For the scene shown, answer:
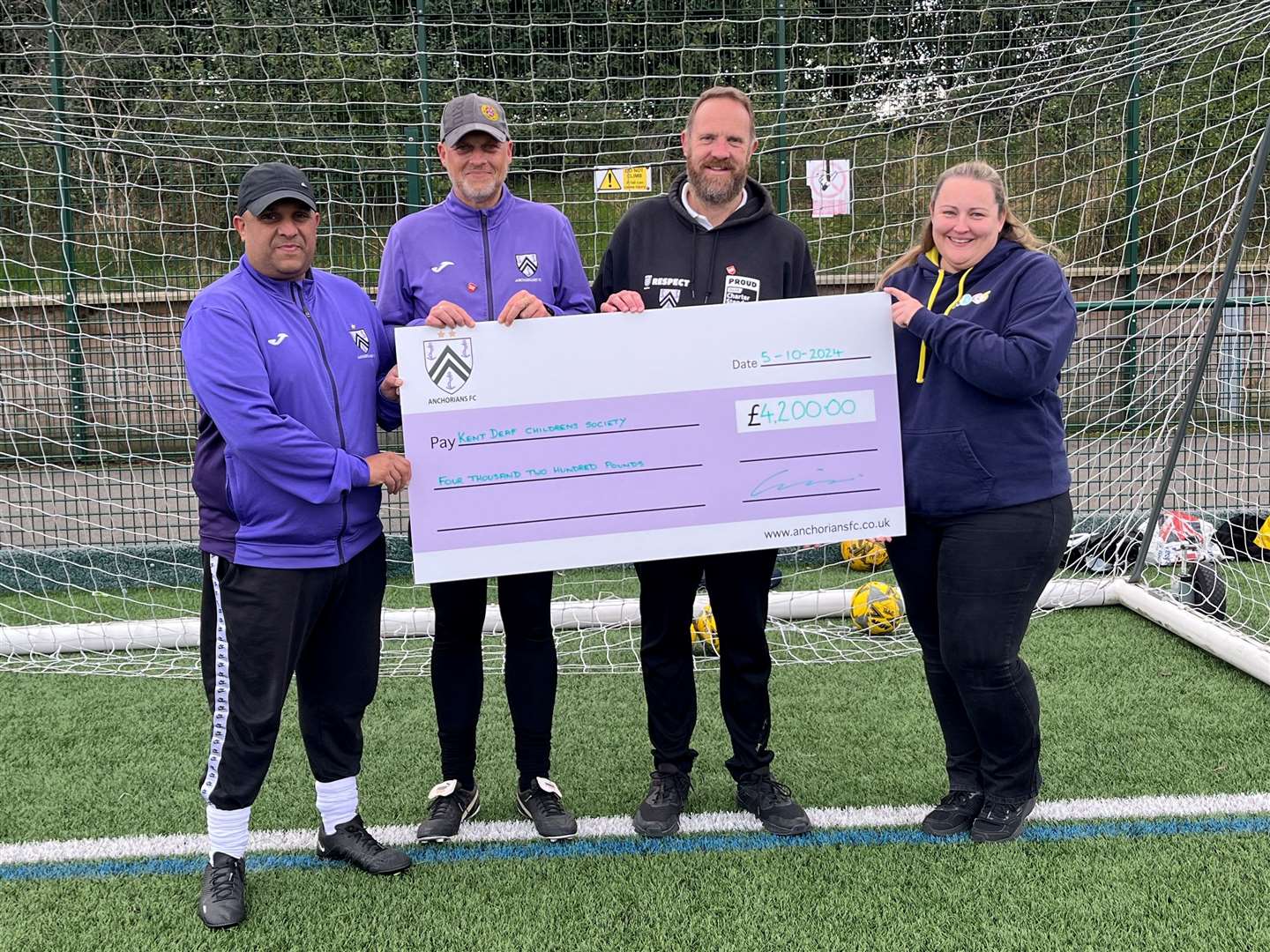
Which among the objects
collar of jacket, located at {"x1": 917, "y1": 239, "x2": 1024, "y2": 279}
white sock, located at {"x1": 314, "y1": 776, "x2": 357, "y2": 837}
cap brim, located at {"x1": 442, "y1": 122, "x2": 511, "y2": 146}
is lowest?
white sock, located at {"x1": 314, "y1": 776, "x2": 357, "y2": 837}

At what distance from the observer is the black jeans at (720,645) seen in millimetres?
3090

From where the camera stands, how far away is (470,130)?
9.23 ft

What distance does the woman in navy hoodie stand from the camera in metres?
2.70

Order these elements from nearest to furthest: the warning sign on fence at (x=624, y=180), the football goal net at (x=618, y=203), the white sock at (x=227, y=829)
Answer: the white sock at (x=227, y=829) → the football goal net at (x=618, y=203) → the warning sign on fence at (x=624, y=180)

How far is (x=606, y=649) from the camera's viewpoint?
4820mm

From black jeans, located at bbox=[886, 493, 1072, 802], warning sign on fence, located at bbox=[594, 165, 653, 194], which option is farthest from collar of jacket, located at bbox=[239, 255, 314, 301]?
warning sign on fence, located at bbox=[594, 165, 653, 194]

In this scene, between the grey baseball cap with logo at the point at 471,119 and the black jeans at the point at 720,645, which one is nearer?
the grey baseball cap with logo at the point at 471,119

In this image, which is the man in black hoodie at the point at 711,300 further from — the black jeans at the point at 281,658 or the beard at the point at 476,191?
the black jeans at the point at 281,658

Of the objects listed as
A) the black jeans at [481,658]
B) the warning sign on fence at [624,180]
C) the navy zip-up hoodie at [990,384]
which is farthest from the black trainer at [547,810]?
the warning sign on fence at [624,180]

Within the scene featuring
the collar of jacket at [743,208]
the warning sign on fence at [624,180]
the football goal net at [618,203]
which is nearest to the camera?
the collar of jacket at [743,208]

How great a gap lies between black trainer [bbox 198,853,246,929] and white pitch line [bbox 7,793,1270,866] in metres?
0.31

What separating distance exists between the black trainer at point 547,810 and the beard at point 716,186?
6.28 feet

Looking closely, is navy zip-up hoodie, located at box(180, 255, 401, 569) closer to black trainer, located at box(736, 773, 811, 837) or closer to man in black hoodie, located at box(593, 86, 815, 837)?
man in black hoodie, located at box(593, 86, 815, 837)

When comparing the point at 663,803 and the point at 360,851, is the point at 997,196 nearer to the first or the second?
the point at 663,803
